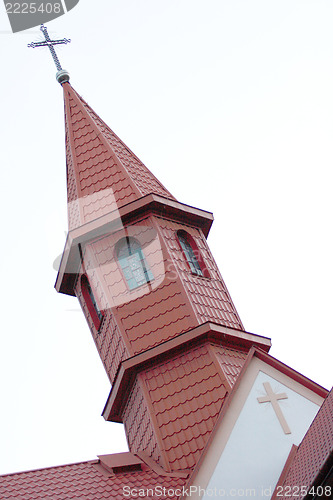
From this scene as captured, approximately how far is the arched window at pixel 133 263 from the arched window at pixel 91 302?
3.33ft

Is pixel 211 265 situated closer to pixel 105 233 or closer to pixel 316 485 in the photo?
pixel 105 233

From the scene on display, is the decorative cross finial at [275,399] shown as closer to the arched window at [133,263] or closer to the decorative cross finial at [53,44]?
the arched window at [133,263]

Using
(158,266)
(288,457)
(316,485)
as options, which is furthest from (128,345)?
(316,485)

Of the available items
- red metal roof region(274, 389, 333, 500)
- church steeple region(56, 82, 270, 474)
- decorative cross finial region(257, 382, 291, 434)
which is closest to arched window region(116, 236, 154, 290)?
church steeple region(56, 82, 270, 474)

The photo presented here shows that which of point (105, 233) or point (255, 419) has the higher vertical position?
point (105, 233)

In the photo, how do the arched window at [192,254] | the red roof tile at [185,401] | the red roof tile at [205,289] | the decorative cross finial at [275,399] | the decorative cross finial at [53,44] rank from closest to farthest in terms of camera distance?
the decorative cross finial at [275,399] < the red roof tile at [185,401] < the red roof tile at [205,289] < the arched window at [192,254] < the decorative cross finial at [53,44]

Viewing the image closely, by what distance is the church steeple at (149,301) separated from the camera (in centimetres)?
1496

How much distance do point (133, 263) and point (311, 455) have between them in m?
6.87

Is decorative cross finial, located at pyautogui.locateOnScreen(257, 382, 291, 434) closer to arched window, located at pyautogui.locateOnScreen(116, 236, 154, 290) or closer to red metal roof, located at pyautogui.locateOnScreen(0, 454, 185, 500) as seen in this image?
red metal roof, located at pyautogui.locateOnScreen(0, 454, 185, 500)

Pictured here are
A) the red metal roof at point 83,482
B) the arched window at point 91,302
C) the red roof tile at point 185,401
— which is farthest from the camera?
the arched window at point 91,302

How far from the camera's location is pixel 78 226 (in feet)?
58.1

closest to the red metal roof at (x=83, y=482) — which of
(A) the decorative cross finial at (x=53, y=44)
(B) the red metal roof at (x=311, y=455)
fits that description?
(B) the red metal roof at (x=311, y=455)

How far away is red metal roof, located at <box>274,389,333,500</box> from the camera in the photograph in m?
9.98

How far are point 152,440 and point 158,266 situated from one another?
3.32 meters
